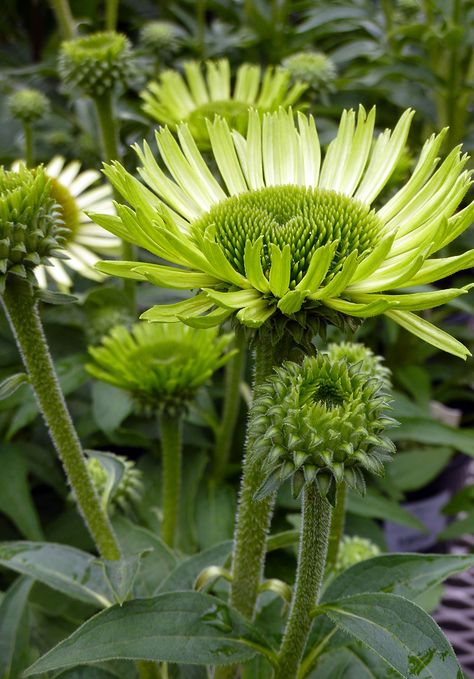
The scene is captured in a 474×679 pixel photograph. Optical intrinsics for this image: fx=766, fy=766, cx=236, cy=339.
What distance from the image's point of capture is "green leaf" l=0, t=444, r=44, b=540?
0.91 m

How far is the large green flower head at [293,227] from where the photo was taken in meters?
0.41

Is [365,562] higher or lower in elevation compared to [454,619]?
higher

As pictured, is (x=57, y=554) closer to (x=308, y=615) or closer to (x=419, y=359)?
(x=308, y=615)

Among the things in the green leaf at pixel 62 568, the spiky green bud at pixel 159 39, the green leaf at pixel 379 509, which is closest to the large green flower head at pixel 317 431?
the green leaf at pixel 62 568

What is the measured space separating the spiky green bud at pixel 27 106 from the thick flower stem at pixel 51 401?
75cm

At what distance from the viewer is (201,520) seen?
94 cm

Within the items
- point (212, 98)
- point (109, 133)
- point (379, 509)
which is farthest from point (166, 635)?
point (212, 98)

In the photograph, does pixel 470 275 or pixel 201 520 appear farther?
pixel 470 275

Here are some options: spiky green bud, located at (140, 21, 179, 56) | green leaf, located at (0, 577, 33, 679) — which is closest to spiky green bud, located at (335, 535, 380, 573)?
green leaf, located at (0, 577, 33, 679)

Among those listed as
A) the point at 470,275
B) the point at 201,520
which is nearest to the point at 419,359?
the point at 470,275

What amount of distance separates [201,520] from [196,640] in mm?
450

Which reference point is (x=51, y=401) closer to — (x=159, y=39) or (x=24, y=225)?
(x=24, y=225)

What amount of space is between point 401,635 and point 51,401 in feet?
0.90

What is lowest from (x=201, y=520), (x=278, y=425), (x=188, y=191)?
(x=201, y=520)
